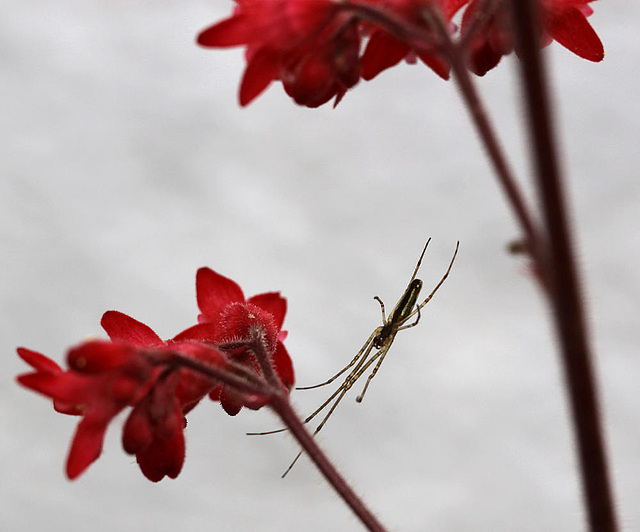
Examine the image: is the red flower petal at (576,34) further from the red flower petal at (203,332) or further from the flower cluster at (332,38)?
the red flower petal at (203,332)

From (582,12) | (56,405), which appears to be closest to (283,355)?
(56,405)

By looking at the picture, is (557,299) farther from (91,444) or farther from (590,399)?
(91,444)

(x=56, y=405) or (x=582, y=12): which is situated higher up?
(x=582, y=12)

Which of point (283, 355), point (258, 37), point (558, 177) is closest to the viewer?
point (558, 177)

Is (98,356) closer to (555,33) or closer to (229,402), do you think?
(229,402)

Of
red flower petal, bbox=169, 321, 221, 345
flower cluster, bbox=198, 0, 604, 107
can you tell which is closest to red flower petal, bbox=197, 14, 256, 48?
flower cluster, bbox=198, 0, 604, 107

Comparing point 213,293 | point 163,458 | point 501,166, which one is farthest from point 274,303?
point 501,166
